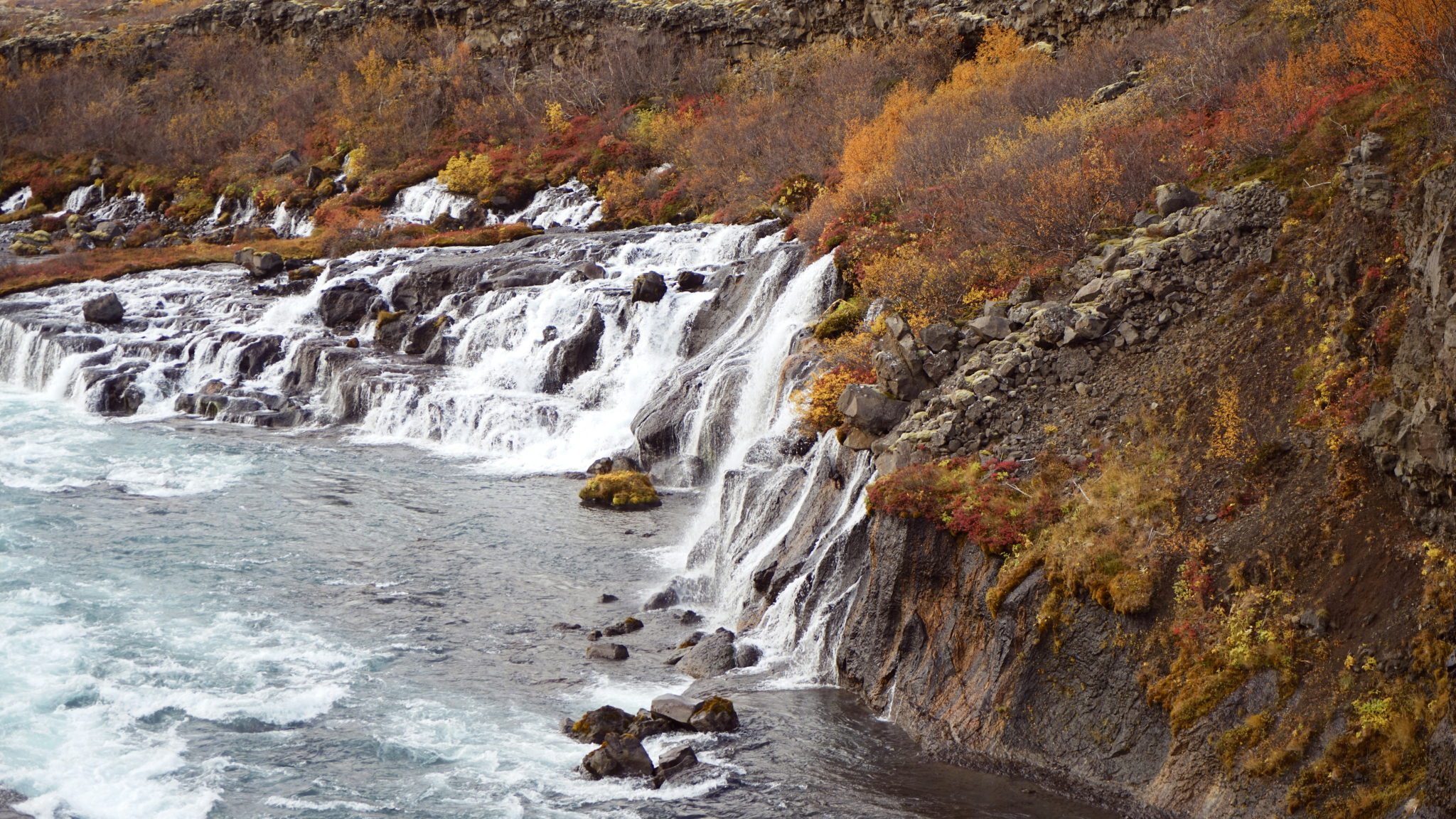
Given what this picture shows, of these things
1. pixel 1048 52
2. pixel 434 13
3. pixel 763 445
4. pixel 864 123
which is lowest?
pixel 763 445

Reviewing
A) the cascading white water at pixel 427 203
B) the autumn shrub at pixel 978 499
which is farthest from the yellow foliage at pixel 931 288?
the cascading white water at pixel 427 203

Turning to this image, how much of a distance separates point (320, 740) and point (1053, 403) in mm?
11383

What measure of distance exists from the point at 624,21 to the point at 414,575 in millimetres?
45120

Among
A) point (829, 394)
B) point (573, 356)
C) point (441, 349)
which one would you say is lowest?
point (829, 394)

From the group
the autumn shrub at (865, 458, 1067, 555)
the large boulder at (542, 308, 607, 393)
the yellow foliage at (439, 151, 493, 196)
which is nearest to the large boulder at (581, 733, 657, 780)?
the autumn shrub at (865, 458, 1067, 555)

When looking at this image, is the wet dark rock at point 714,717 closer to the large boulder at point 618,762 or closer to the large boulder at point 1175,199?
the large boulder at point 618,762

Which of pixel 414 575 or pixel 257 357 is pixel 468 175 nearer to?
pixel 257 357

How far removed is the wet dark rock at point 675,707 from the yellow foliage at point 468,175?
131 feet

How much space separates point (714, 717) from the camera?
49.0 feet

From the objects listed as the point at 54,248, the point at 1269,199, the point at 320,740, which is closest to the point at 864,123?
the point at 1269,199

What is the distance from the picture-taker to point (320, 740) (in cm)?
1498

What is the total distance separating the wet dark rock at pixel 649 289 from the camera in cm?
3250

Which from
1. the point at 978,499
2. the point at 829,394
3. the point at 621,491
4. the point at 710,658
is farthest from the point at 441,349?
the point at 978,499

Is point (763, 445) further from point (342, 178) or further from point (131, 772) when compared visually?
point (342, 178)
